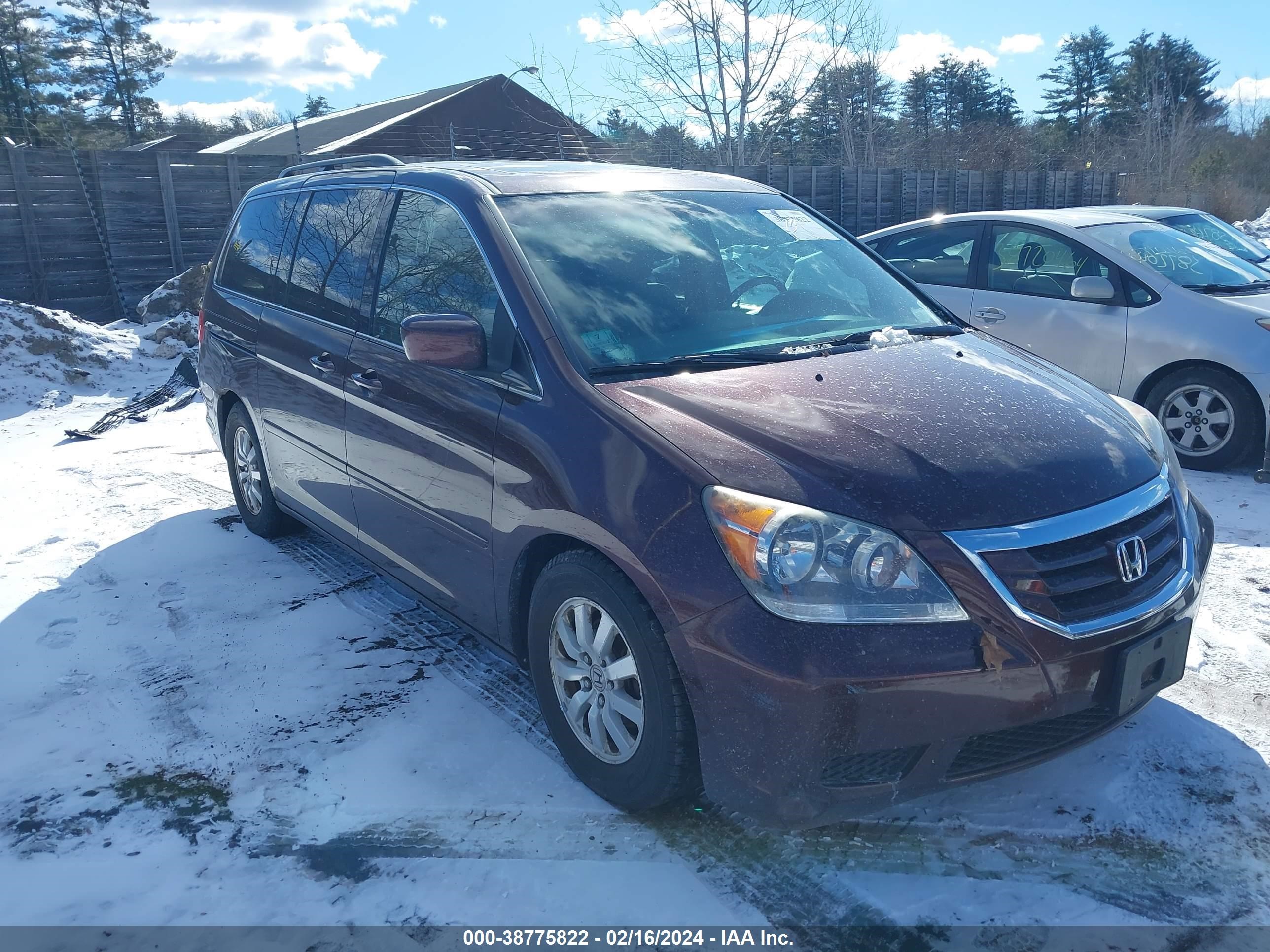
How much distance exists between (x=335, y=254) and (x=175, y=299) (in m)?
9.30

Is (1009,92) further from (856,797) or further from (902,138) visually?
(856,797)

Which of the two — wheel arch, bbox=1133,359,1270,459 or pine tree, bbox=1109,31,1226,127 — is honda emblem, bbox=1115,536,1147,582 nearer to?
wheel arch, bbox=1133,359,1270,459

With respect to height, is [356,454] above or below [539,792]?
above

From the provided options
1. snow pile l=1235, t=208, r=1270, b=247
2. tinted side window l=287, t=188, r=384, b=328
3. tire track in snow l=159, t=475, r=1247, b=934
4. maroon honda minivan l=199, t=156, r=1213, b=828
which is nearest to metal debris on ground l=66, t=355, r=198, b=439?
tinted side window l=287, t=188, r=384, b=328

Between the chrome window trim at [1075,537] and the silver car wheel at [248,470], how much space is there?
4.00 meters

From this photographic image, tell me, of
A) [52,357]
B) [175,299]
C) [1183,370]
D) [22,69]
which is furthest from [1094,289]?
[22,69]

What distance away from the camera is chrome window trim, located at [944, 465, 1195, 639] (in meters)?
2.35

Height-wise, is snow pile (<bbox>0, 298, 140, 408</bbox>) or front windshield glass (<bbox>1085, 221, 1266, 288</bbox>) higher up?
front windshield glass (<bbox>1085, 221, 1266, 288</bbox>)

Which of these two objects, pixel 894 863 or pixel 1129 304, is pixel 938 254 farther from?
pixel 894 863

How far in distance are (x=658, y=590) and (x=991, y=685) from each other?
33.4 inches

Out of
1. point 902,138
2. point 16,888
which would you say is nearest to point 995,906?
point 16,888

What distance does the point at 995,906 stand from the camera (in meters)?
2.45

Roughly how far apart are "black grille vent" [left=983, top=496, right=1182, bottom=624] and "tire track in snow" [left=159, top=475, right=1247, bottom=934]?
72 cm

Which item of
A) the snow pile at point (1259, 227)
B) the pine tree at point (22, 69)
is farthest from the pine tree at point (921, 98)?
the pine tree at point (22, 69)
